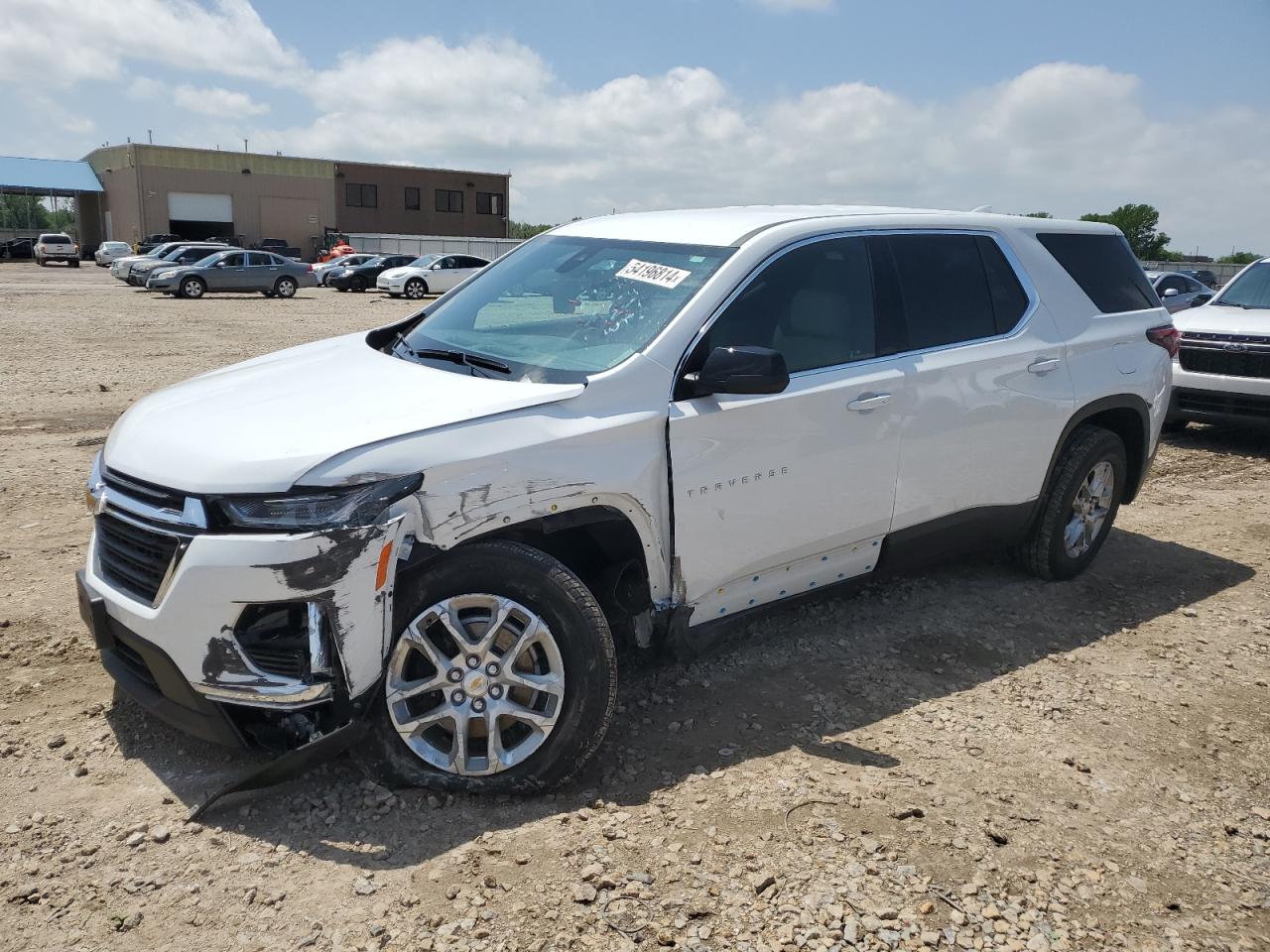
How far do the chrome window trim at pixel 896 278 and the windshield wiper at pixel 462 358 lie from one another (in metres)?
0.68

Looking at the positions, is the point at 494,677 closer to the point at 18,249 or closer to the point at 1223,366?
the point at 1223,366

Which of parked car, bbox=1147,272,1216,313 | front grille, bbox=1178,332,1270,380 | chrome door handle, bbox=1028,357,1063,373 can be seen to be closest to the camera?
chrome door handle, bbox=1028,357,1063,373

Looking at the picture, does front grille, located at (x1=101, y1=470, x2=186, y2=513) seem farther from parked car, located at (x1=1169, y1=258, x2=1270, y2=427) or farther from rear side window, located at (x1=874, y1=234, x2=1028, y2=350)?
parked car, located at (x1=1169, y1=258, x2=1270, y2=427)

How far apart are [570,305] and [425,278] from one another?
30436 millimetres

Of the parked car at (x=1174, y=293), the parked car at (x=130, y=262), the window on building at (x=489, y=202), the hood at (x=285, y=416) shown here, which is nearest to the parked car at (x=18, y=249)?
the parked car at (x=130, y=262)

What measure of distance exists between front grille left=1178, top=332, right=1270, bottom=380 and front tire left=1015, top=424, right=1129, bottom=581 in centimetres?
408

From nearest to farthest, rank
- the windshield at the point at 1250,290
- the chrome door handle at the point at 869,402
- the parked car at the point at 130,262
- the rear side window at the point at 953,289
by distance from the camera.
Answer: the chrome door handle at the point at 869,402
the rear side window at the point at 953,289
the windshield at the point at 1250,290
the parked car at the point at 130,262

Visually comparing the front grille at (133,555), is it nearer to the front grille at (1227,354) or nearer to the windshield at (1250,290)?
the front grille at (1227,354)

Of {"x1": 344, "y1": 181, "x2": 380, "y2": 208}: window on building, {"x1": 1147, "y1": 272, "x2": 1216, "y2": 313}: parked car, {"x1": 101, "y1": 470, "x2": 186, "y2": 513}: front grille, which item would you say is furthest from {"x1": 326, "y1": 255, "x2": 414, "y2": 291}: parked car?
{"x1": 101, "y1": 470, "x2": 186, "y2": 513}: front grille

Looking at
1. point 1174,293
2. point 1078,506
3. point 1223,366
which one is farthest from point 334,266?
point 1078,506

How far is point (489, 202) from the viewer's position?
7356cm

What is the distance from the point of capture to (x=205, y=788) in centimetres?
329

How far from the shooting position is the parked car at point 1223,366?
866 centimetres

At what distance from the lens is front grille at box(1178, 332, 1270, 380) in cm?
863
